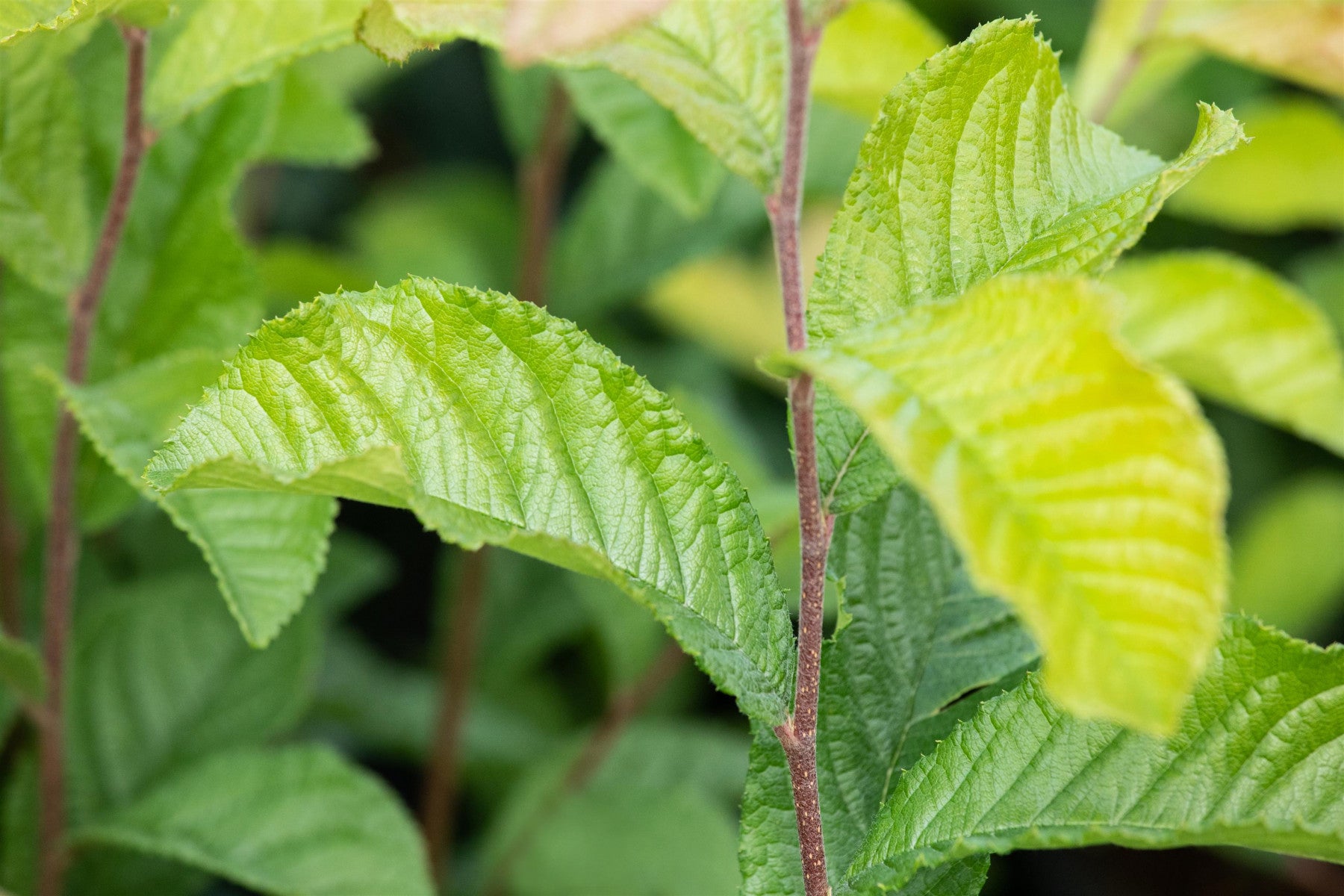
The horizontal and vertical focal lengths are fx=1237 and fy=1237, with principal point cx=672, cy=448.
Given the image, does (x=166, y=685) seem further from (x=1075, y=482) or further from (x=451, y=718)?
(x=1075, y=482)

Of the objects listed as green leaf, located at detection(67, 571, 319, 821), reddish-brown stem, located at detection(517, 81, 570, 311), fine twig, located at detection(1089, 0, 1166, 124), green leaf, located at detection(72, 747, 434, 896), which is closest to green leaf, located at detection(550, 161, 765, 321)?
reddish-brown stem, located at detection(517, 81, 570, 311)

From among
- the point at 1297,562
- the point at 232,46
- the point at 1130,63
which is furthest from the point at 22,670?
the point at 1297,562

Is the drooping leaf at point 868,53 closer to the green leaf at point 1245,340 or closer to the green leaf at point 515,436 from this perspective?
the green leaf at point 1245,340

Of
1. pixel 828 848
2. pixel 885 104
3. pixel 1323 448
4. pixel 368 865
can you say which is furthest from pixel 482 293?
pixel 1323 448

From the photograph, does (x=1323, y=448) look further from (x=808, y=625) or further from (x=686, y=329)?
(x=808, y=625)

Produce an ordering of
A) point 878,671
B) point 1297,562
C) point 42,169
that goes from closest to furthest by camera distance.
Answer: point 878,671, point 42,169, point 1297,562

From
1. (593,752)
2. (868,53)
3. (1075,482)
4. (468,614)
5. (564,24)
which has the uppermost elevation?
(868,53)

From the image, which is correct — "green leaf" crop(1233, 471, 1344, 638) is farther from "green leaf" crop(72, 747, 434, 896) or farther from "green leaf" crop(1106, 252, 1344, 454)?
"green leaf" crop(72, 747, 434, 896)

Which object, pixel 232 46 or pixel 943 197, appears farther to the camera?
pixel 232 46
